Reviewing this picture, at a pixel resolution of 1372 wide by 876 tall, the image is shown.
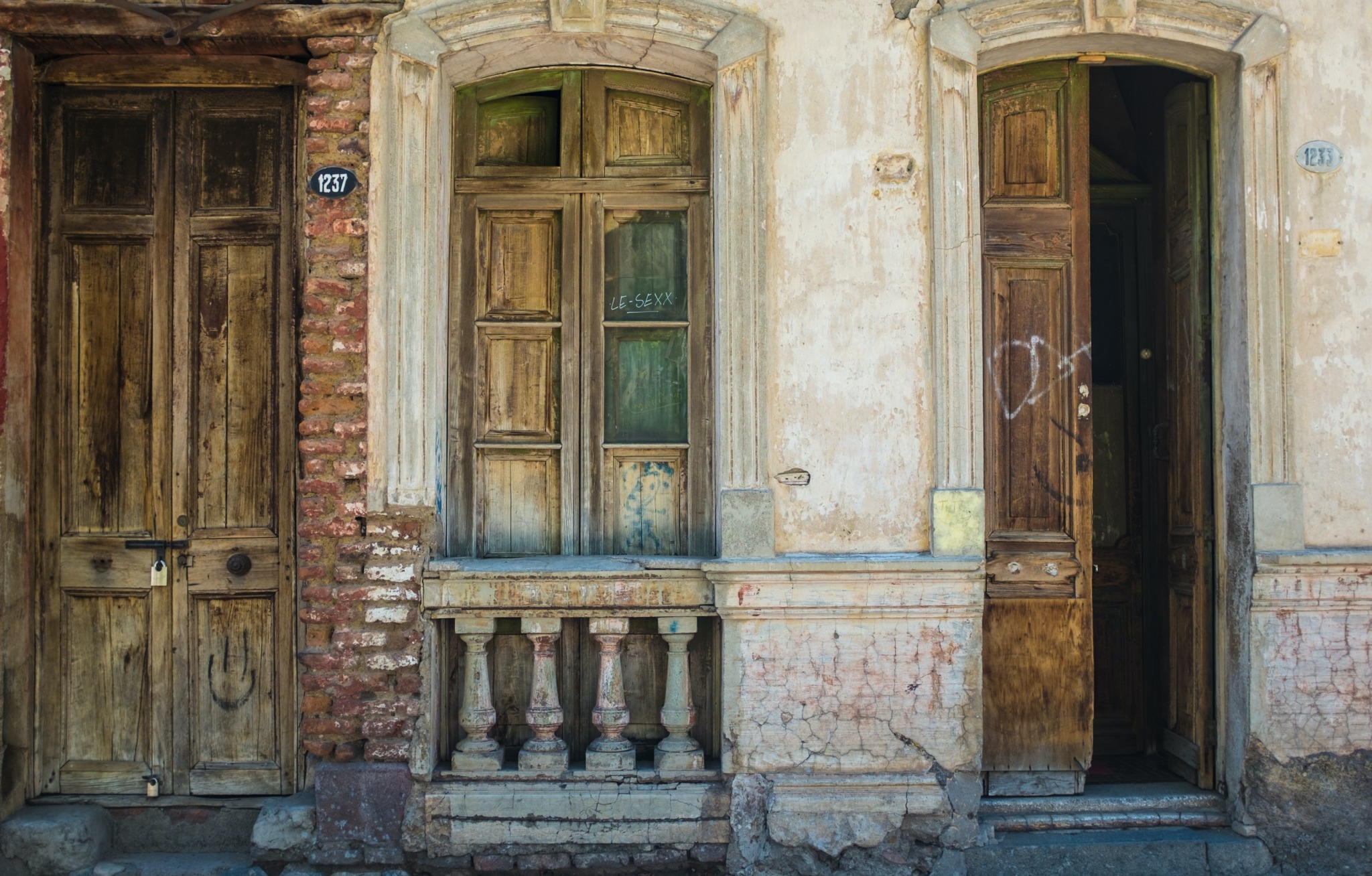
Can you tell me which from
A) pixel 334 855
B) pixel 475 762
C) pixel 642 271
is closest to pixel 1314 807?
pixel 475 762

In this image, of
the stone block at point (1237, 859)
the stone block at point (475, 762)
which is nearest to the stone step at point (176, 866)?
the stone block at point (475, 762)

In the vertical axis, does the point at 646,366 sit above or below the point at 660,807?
above

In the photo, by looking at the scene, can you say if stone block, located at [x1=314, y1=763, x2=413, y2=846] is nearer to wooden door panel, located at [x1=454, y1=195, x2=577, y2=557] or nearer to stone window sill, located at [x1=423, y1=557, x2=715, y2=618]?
stone window sill, located at [x1=423, y1=557, x2=715, y2=618]

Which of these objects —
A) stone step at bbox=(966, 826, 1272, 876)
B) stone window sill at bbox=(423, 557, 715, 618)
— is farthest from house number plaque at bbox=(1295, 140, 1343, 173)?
stone window sill at bbox=(423, 557, 715, 618)

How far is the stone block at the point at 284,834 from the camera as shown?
4.29 metres

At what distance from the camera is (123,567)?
15.4 feet

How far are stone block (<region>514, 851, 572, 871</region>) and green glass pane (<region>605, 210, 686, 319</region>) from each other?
2.27 m

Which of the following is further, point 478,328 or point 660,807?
point 478,328

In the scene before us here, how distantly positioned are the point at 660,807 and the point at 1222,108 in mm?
3799

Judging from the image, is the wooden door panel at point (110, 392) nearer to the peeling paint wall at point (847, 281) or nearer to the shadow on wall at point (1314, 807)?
the peeling paint wall at point (847, 281)

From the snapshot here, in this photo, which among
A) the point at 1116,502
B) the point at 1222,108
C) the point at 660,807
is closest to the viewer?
the point at 660,807

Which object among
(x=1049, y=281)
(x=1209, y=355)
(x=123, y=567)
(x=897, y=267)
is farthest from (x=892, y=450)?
(x=123, y=567)

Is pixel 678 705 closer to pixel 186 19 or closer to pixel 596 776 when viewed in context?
pixel 596 776

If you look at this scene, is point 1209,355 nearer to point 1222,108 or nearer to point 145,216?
point 1222,108
